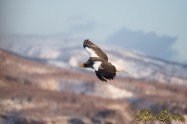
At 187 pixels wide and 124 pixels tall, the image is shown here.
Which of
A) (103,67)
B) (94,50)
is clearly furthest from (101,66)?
(94,50)

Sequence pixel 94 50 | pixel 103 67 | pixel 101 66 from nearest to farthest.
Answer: pixel 103 67
pixel 101 66
pixel 94 50

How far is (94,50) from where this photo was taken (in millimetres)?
23672

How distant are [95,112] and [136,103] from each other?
1281 centimetres

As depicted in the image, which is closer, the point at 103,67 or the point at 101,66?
the point at 103,67

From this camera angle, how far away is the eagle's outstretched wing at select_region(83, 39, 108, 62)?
22.2 meters

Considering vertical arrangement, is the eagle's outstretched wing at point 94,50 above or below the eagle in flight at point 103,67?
above

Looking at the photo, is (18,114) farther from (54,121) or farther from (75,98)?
(75,98)

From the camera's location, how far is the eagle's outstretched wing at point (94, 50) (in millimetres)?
22191

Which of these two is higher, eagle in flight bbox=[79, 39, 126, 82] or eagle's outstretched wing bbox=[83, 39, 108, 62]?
eagle's outstretched wing bbox=[83, 39, 108, 62]

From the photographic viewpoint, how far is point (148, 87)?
17825 cm

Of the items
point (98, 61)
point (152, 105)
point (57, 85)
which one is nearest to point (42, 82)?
point (57, 85)

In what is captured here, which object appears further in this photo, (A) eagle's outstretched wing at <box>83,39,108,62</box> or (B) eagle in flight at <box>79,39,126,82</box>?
(A) eagle's outstretched wing at <box>83,39,108,62</box>

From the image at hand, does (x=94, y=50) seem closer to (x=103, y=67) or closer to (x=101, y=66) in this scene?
(x=101, y=66)

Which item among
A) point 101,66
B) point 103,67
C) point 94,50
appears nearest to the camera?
point 103,67
